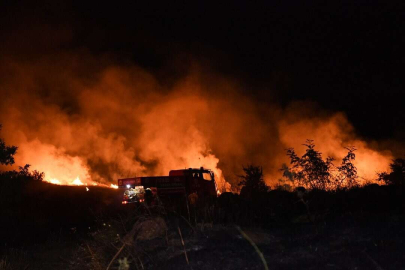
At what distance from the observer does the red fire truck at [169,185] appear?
17.7 meters

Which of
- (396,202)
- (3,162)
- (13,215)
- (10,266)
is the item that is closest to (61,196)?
(13,215)

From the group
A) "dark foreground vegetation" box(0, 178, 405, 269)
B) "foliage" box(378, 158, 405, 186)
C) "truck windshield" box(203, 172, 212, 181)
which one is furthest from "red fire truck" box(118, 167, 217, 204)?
"foliage" box(378, 158, 405, 186)

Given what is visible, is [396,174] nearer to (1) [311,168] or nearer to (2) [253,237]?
(1) [311,168]

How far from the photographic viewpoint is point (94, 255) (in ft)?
20.5

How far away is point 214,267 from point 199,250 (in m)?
0.77

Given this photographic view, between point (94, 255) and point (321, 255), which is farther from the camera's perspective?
point (94, 255)

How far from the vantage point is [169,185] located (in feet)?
62.0

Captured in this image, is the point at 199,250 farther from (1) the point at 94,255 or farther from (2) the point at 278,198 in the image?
(2) the point at 278,198

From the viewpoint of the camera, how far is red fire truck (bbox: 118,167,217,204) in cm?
1769

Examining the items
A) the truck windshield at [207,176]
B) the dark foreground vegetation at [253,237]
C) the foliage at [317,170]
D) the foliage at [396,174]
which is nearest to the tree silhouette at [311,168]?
the foliage at [317,170]

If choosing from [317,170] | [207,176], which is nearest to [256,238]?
[317,170]

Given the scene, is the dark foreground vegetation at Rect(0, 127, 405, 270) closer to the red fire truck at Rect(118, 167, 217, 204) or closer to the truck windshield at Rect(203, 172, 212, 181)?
the red fire truck at Rect(118, 167, 217, 204)

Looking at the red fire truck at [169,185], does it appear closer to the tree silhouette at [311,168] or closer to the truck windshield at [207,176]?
the truck windshield at [207,176]

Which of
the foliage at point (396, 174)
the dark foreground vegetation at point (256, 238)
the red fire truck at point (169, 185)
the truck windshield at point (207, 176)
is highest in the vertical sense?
the truck windshield at point (207, 176)
